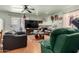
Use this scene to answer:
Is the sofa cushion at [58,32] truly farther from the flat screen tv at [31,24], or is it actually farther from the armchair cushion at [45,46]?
the flat screen tv at [31,24]

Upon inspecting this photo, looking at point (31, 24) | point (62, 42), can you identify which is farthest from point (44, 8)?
point (62, 42)

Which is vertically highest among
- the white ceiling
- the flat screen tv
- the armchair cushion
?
the white ceiling

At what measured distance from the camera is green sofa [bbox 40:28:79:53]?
8.18 ft

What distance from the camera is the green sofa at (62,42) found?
2494 mm

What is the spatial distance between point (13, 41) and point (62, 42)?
0.83 meters

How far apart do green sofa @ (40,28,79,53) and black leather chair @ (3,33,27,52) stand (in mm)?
320

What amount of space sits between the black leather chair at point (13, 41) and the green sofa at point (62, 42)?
32cm

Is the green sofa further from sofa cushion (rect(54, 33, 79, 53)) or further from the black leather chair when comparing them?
the black leather chair

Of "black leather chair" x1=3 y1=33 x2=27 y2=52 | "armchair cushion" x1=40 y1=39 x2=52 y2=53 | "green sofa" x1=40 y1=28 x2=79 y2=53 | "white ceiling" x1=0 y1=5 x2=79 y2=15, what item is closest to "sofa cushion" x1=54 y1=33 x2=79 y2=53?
"green sofa" x1=40 y1=28 x2=79 y2=53

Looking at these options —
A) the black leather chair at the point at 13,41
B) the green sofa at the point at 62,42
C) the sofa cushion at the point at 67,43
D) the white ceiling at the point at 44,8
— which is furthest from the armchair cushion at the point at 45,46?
the white ceiling at the point at 44,8
